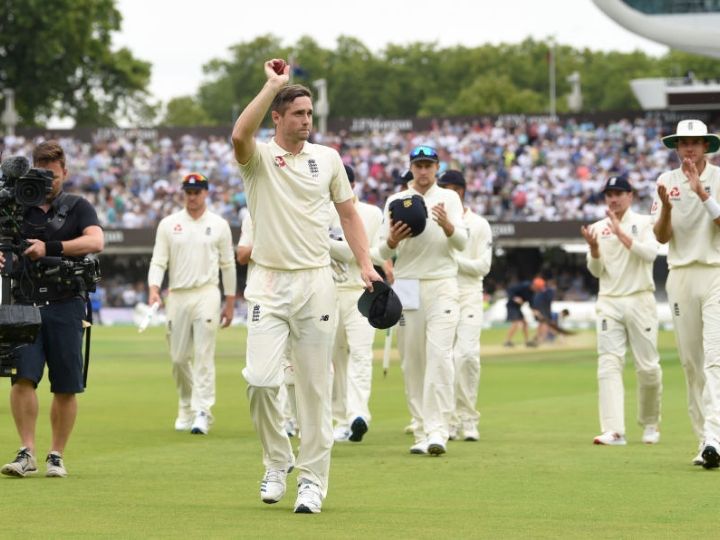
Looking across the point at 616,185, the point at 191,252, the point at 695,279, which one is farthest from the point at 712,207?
the point at 191,252

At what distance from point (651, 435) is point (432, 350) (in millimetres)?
2513

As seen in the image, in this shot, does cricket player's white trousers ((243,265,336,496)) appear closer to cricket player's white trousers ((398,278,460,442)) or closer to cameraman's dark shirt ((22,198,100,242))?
cameraman's dark shirt ((22,198,100,242))

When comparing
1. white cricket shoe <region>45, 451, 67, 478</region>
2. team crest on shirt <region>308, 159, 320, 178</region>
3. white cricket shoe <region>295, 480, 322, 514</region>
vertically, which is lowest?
white cricket shoe <region>45, 451, 67, 478</region>

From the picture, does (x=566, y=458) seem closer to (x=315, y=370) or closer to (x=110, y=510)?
(x=315, y=370)

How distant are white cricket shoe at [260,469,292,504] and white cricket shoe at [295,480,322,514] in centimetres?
20

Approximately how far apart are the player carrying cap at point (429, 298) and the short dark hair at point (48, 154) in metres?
3.05

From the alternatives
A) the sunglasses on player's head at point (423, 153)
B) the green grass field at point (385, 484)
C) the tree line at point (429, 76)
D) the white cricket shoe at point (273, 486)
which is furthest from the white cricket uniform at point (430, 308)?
A: the tree line at point (429, 76)

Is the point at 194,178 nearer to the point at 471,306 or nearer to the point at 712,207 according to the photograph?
the point at 471,306

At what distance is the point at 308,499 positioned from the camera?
30.4ft

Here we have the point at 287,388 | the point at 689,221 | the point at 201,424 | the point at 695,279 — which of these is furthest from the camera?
the point at 201,424

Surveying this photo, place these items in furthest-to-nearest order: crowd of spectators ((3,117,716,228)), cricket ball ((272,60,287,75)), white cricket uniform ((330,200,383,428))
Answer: crowd of spectators ((3,117,716,228)), white cricket uniform ((330,200,383,428)), cricket ball ((272,60,287,75))

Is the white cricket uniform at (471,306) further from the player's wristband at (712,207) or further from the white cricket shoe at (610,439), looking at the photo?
the player's wristband at (712,207)

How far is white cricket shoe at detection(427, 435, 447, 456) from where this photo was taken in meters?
13.1

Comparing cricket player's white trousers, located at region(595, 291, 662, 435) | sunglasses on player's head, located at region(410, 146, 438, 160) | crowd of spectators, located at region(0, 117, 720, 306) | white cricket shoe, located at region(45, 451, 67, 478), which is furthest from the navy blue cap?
crowd of spectators, located at region(0, 117, 720, 306)
